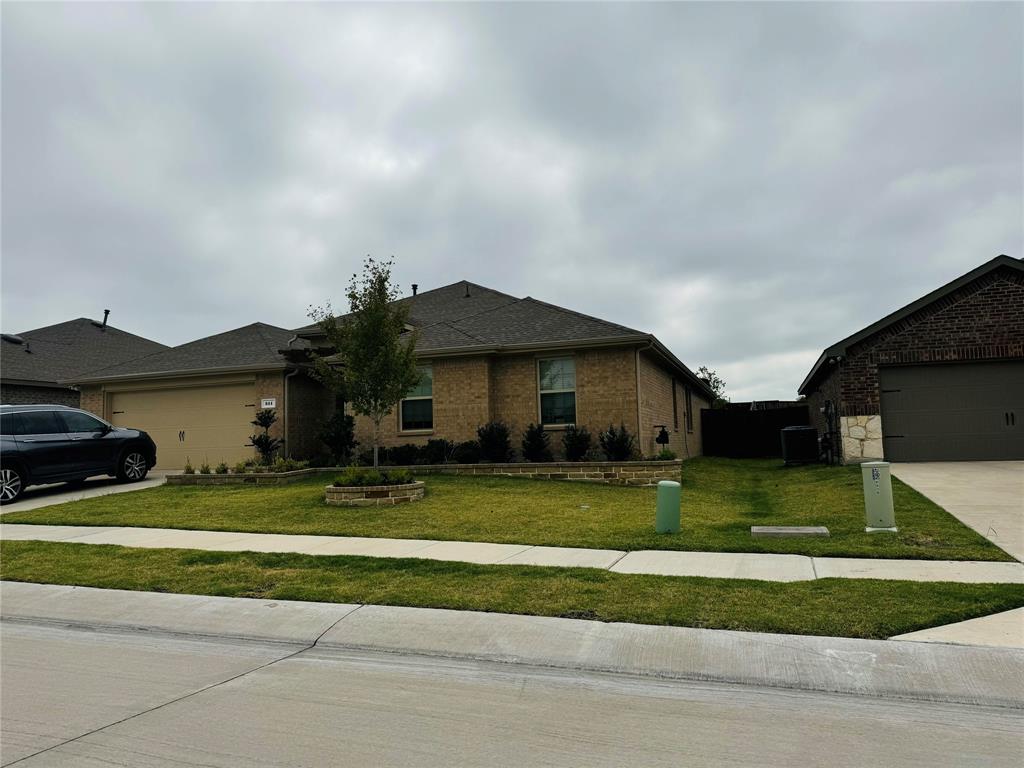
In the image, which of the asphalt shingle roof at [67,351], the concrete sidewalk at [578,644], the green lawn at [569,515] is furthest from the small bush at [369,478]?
Answer: the asphalt shingle roof at [67,351]

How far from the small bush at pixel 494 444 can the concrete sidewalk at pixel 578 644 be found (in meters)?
10.1

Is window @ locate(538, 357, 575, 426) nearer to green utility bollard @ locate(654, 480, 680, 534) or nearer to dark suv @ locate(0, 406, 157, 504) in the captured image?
green utility bollard @ locate(654, 480, 680, 534)

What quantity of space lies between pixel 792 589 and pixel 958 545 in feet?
9.78

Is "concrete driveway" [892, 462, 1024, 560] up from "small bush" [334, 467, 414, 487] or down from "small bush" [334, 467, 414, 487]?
down

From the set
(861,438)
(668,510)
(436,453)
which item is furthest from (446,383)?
(861,438)

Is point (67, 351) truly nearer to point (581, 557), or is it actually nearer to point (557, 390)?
point (557, 390)

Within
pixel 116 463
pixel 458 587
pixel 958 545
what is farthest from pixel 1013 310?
pixel 116 463

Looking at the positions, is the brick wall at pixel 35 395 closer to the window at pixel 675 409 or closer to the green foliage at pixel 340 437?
the green foliage at pixel 340 437

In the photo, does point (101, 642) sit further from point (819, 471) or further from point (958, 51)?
point (819, 471)

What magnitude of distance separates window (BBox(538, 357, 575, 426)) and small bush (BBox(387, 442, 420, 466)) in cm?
326

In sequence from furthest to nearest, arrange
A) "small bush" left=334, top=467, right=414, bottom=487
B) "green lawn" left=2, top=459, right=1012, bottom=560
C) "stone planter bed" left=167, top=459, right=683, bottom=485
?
"stone planter bed" left=167, top=459, right=683, bottom=485, "small bush" left=334, top=467, right=414, bottom=487, "green lawn" left=2, top=459, right=1012, bottom=560

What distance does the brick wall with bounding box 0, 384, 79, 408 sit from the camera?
23297 millimetres

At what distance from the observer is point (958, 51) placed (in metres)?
11.5

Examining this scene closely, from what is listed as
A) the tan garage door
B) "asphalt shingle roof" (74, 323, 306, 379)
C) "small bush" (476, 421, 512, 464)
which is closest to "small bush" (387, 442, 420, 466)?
"small bush" (476, 421, 512, 464)
